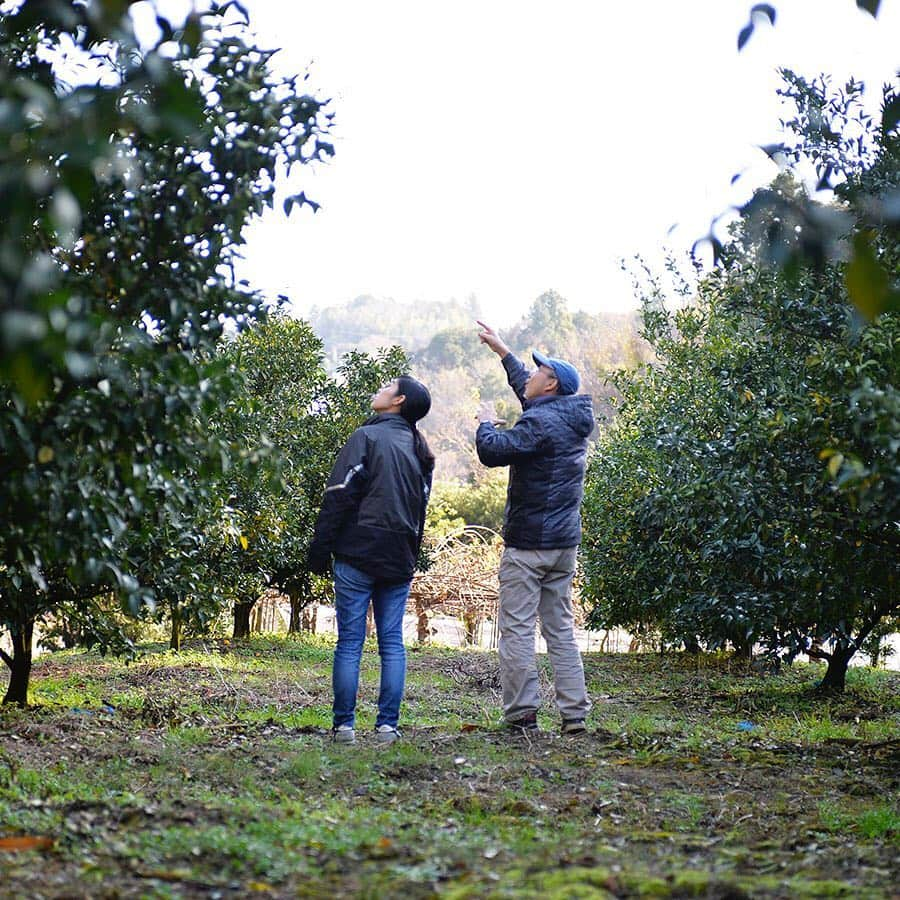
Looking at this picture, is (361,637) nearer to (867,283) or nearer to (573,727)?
(573,727)

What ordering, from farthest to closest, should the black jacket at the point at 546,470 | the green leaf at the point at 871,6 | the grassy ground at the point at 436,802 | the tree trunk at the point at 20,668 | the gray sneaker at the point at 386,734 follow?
the tree trunk at the point at 20,668, the black jacket at the point at 546,470, the gray sneaker at the point at 386,734, the grassy ground at the point at 436,802, the green leaf at the point at 871,6

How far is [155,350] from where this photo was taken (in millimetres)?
3547

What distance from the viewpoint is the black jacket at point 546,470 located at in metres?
5.91

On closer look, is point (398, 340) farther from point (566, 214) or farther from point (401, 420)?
point (401, 420)

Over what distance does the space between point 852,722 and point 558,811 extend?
15.7 feet

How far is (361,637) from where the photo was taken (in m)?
5.64

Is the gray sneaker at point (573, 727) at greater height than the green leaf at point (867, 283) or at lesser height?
lesser

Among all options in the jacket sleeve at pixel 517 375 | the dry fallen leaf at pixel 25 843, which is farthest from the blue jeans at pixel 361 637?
the dry fallen leaf at pixel 25 843

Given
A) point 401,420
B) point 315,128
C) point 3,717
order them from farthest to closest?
1. point 3,717
2. point 401,420
3. point 315,128

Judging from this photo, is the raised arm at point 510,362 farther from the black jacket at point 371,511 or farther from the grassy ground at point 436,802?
the grassy ground at point 436,802

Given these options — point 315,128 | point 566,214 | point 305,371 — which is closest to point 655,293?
point 305,371

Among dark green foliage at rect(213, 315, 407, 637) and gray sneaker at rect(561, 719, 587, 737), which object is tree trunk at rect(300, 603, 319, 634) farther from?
gray sneaker at rect(561, 719, 587, 737)

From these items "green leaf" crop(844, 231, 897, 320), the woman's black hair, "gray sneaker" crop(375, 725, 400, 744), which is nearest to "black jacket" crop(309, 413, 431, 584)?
the woman's black hair

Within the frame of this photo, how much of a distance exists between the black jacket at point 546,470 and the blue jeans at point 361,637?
77 centimetres
